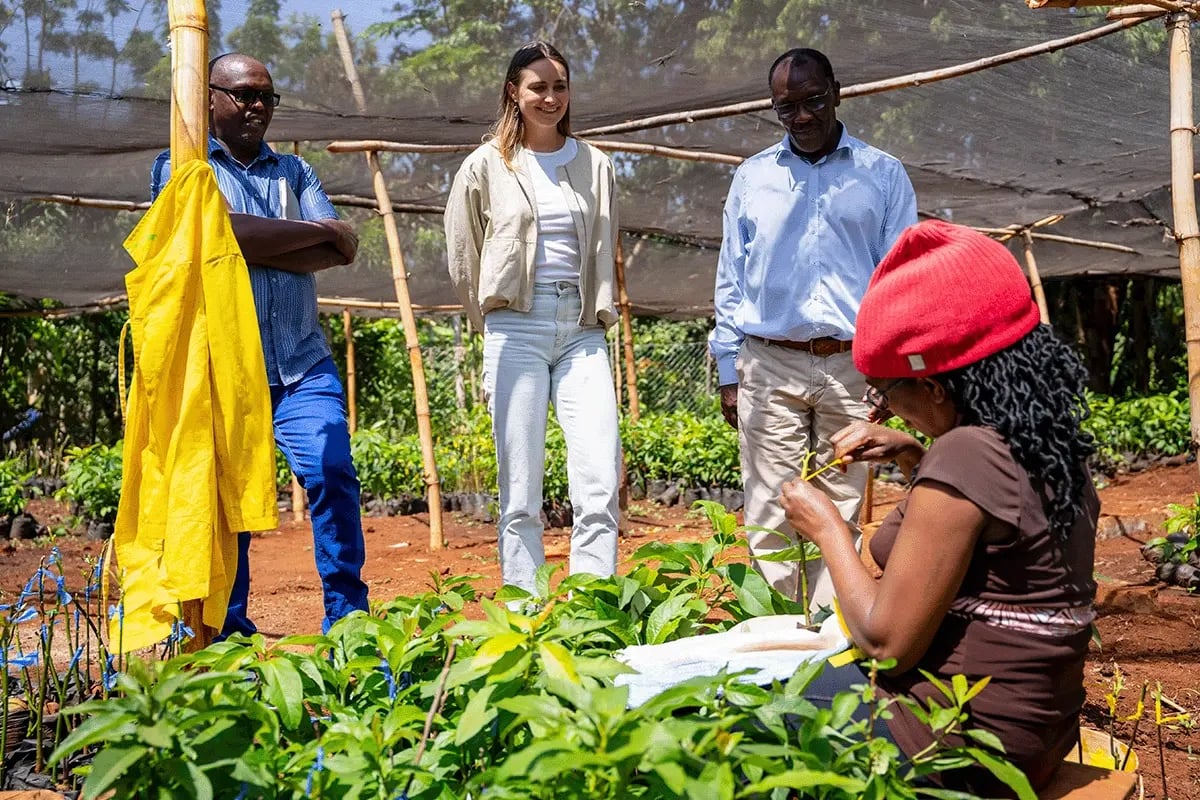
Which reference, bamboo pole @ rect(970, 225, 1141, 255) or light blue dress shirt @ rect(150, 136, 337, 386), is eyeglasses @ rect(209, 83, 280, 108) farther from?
bamboo pole @ rect(970, 225, 1141, 255)

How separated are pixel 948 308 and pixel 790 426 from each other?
5.84 ft

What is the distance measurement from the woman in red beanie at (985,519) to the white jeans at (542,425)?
1639 millimetres

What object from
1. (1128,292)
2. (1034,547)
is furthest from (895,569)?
(1128,292)

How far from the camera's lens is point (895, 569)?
1.63 metres

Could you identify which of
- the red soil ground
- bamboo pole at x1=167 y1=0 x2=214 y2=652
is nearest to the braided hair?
the red soil ground

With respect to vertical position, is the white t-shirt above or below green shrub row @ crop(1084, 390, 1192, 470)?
above

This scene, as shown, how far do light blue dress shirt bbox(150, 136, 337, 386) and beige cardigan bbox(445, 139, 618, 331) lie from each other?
1.39 feet

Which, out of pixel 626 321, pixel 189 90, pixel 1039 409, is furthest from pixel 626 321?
pixel 1039 409

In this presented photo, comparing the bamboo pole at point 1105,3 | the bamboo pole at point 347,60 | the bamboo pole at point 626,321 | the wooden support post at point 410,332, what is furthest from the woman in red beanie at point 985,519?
the bamboo pole at point 626,321

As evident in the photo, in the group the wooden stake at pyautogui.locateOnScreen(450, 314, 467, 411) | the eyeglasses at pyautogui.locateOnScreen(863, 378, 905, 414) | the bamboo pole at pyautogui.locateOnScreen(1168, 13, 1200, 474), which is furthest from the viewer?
the wooden stake at pyautogui.locateOnScreen(450, 314, 467, 411)

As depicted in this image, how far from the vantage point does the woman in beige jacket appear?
3.35 metres

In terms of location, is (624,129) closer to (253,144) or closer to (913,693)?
(253,144)

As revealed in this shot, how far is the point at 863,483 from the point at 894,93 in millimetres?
2943

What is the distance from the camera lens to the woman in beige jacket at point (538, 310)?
335 centimetres
